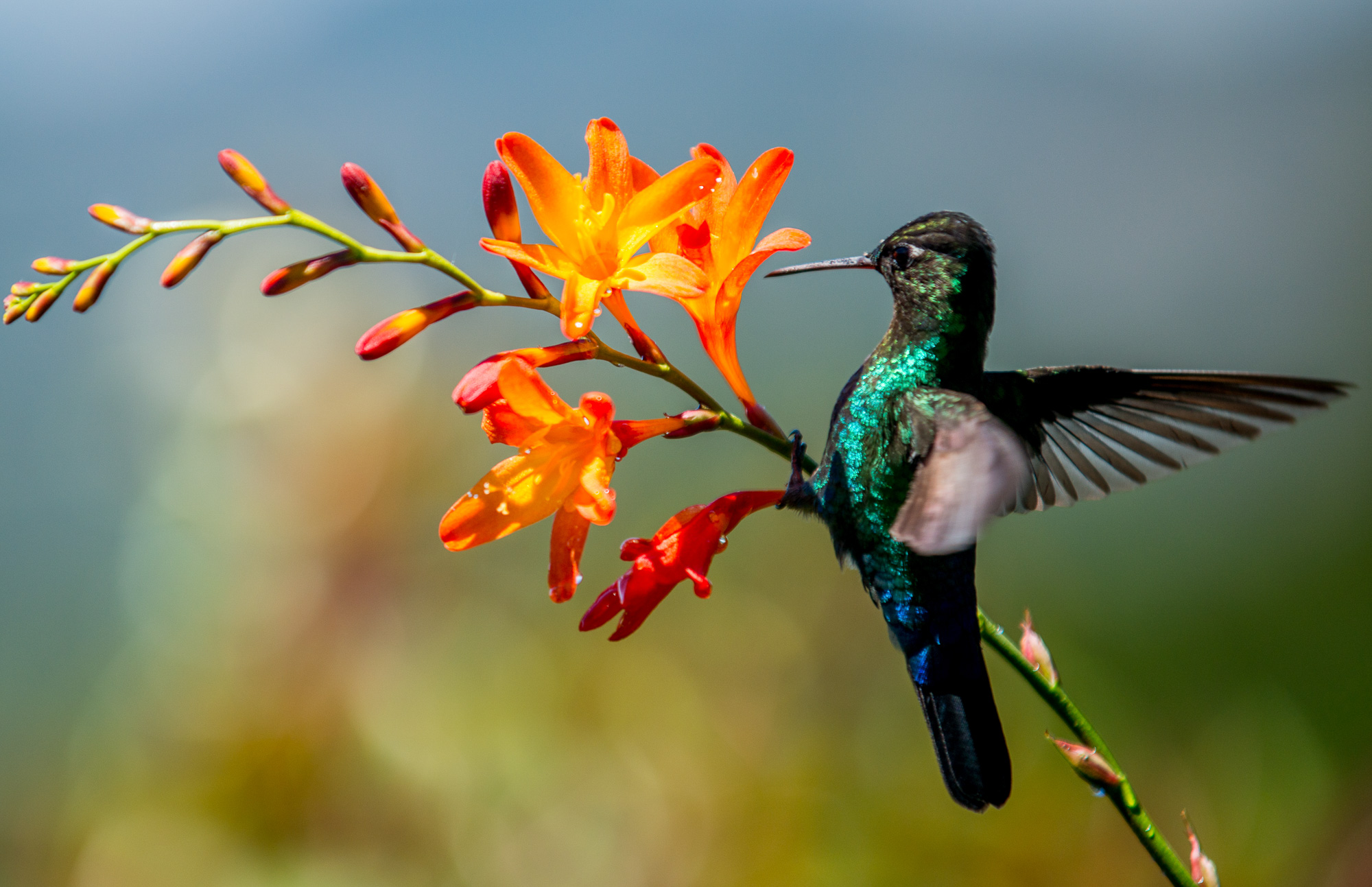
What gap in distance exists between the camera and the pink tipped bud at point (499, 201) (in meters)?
1.34

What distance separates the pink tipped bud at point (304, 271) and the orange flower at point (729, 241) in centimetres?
47

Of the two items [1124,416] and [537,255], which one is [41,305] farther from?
[1124,416]

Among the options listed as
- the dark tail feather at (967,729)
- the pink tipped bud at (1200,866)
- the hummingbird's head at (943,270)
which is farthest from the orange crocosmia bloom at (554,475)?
the pink tipped bud at (1200,866)

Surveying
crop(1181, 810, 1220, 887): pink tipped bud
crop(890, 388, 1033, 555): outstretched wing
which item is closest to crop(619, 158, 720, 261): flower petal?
crop(890, 388, 1033, 555): outstretched wing

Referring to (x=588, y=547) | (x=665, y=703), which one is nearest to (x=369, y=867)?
(x=665, y=703)

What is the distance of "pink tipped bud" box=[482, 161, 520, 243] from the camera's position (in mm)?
1338

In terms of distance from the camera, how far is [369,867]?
353 cm

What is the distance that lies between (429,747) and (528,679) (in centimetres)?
52

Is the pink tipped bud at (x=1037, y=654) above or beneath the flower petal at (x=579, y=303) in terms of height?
beneath

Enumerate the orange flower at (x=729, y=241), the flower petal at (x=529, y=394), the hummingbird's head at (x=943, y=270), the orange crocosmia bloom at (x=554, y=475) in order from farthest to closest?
the hummingbird's head at (x=943, y=270)
the orange flower at (x=729, y=241)
the orange crocosmia bloom at (x=554, y=475)
the flower petal at (x=529, y=394)

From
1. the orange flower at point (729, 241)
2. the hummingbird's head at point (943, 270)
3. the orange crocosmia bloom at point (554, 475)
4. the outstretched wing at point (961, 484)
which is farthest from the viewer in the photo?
the hummingbird's head at point (943, 270)

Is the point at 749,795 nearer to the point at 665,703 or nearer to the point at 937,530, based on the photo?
the point at 665,703

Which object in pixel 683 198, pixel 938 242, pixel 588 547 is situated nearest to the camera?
pixel 683 198

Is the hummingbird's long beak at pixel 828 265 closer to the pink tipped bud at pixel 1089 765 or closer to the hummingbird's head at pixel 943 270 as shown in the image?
the hummingbird's head at pixel 943 270
